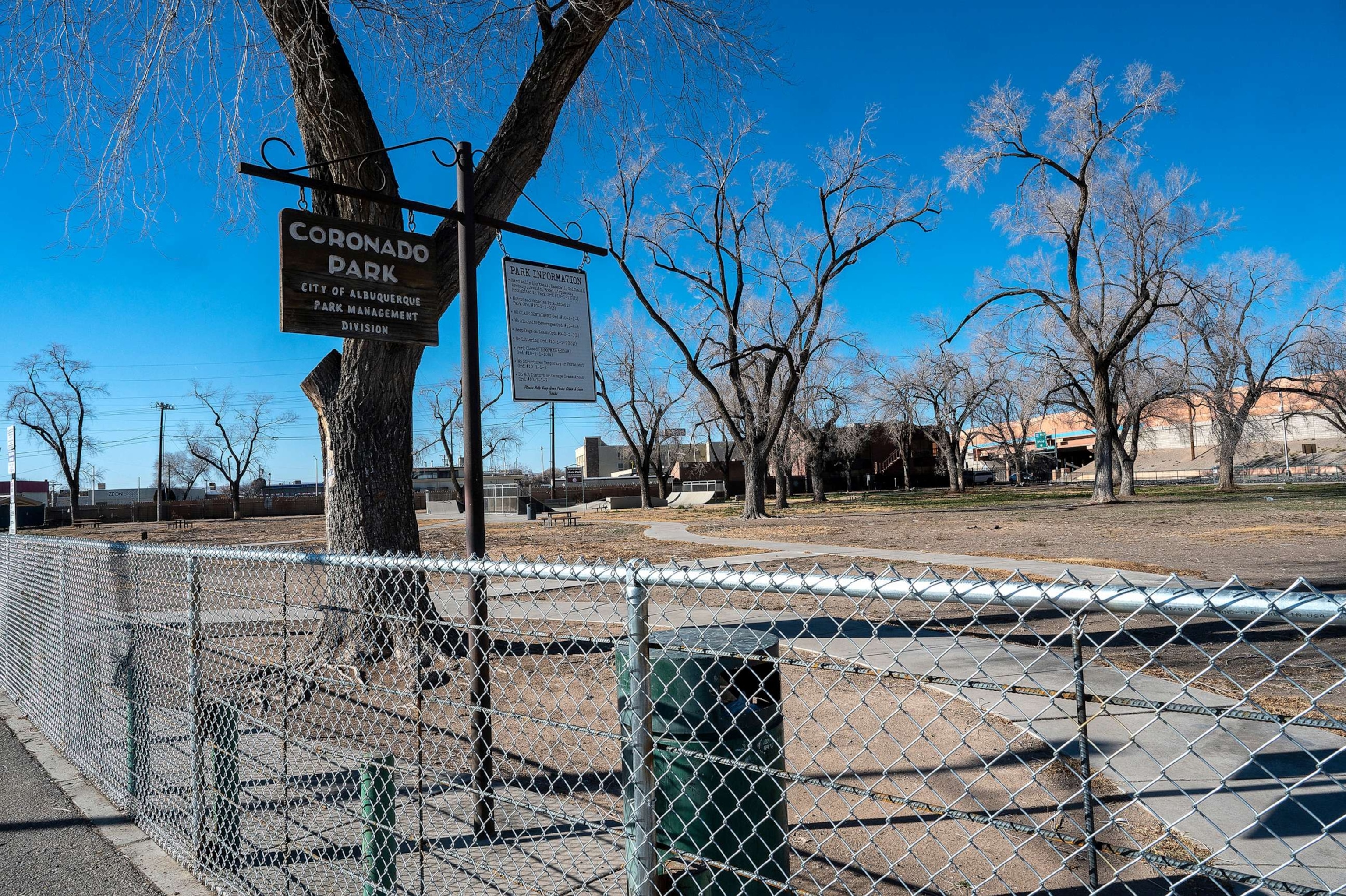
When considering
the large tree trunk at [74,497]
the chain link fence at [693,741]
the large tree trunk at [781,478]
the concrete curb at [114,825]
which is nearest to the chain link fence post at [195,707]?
the chain link fence at [693,741]

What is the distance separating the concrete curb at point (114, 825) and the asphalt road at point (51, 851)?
4 cm

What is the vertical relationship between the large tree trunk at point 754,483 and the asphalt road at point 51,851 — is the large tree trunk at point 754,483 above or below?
above

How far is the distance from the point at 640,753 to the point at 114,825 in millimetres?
3979

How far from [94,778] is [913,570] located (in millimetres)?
10803

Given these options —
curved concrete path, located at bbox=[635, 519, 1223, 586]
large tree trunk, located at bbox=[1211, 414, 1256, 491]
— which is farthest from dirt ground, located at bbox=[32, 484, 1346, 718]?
large tree trunk, located at bbox=[1211, 414, 1256, 491]

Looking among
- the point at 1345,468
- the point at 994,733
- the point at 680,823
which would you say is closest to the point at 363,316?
the point at 680,823

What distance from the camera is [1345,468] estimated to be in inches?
2496

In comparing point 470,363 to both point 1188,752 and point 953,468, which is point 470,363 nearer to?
point 1188,752

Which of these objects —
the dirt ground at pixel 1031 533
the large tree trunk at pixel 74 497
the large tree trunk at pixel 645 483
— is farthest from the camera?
the large tree trunk at pixel 74 497

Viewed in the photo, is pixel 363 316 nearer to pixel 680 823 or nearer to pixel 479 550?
pixel 479 550

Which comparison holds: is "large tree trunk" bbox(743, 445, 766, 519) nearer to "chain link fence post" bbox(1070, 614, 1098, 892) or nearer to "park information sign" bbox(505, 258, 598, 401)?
"park information sign" bbox(505, 258, 598, 401)

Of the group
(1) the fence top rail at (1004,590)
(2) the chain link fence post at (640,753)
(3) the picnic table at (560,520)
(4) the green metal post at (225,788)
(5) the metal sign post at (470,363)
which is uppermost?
(5) the metal sign post at (470,363)

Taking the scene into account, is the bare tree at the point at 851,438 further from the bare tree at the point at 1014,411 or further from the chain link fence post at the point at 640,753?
the chain link fence post at the point at 640,753

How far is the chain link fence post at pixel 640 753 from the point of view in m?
2.21
